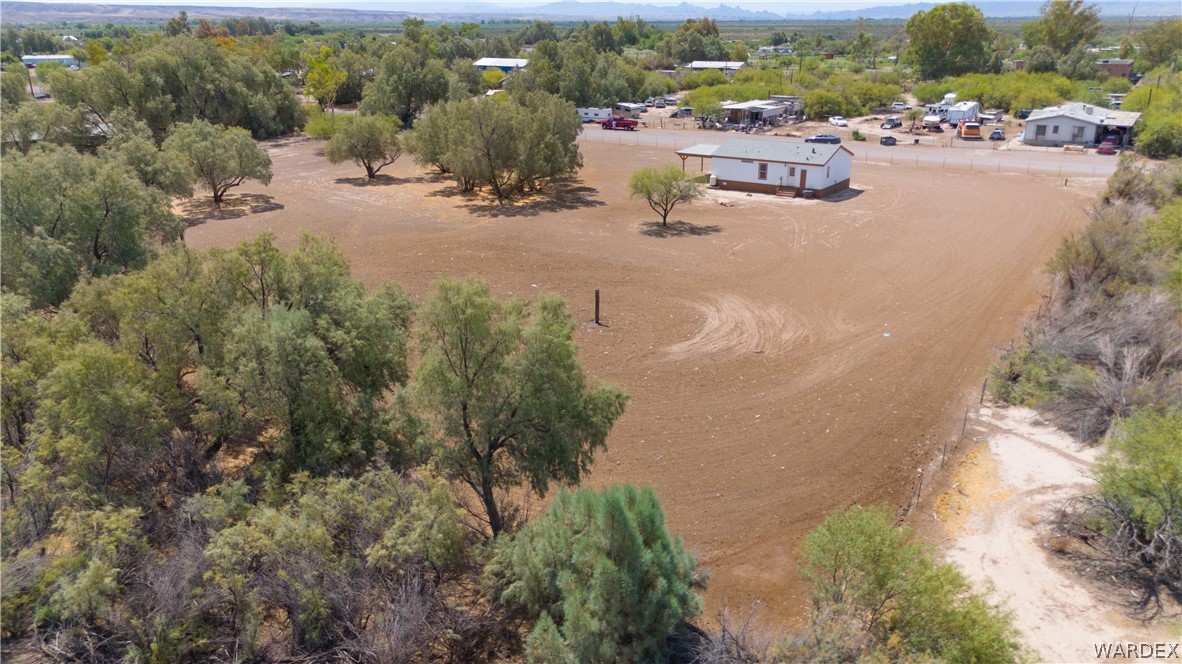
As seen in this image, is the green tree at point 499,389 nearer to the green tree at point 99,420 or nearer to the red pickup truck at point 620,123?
the green tree at point 99,420

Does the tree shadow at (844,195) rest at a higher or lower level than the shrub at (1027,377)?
higher

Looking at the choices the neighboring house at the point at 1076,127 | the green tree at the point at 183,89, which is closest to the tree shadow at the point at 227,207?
the green tree at the point at 183,89

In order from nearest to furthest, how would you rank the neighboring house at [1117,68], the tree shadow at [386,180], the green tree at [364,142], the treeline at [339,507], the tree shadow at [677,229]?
1. the treeline at [339,507]
2. the tree shadow at [677,229]
3. the green tree at [364,142]
4. the tree shadow at [386,180]
5. the neighboring house at [1117,68]

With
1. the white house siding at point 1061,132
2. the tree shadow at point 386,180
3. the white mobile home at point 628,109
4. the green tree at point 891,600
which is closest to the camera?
the green tree at point 891,600

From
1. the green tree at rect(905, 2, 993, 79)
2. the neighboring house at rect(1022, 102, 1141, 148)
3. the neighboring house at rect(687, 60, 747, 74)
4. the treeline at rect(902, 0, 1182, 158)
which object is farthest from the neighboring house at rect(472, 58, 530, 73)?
the neighboring house at rect(1022, 102, 1141, 148)

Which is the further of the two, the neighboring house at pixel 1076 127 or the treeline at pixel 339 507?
the neighboring house at pixel 1076 127

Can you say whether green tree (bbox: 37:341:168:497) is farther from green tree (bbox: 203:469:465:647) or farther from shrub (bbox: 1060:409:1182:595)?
shrub (bbox: 1060:409:1182:595)

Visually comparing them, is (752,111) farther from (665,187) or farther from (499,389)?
(499,389)

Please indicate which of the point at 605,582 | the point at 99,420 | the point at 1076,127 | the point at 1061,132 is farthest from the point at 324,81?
the point at 605,582
